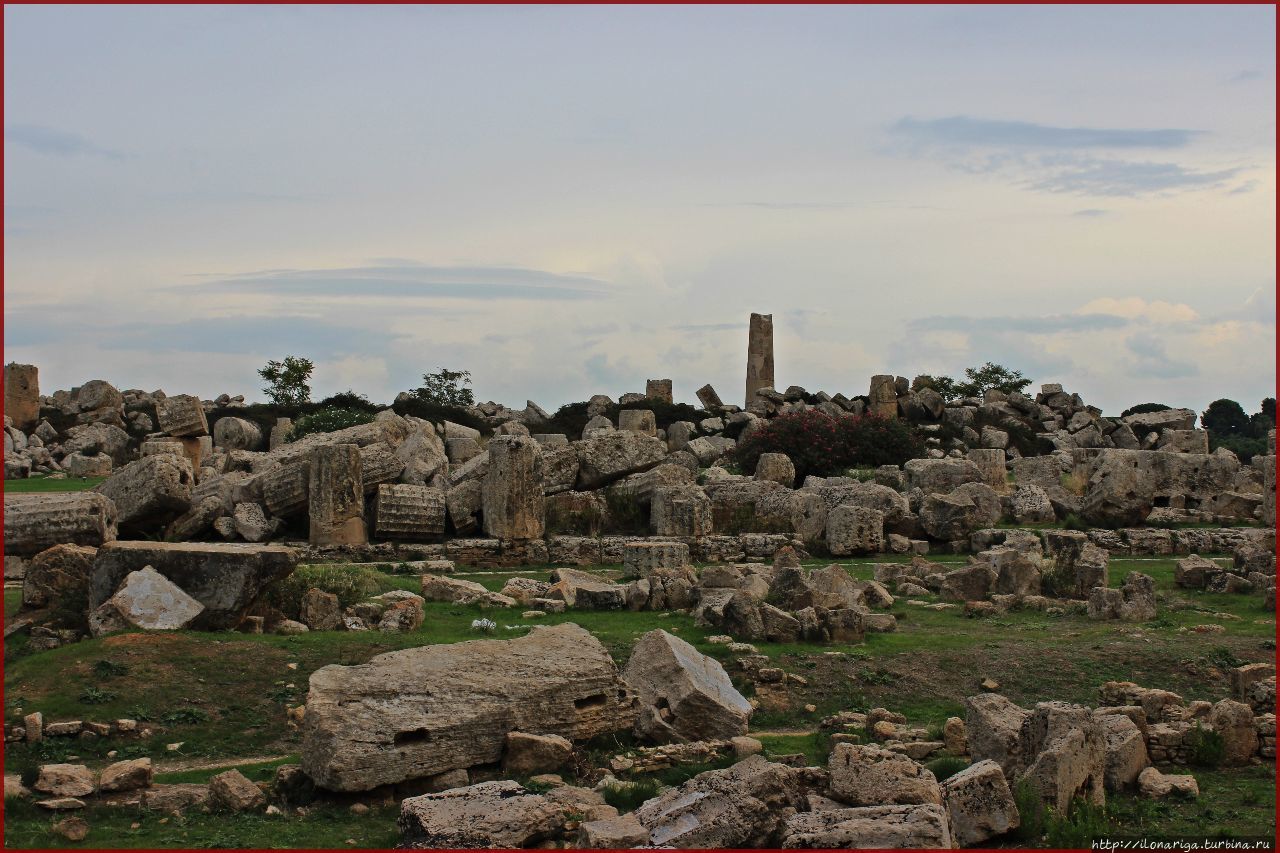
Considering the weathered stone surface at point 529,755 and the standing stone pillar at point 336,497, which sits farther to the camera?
the standing stone pillar at point 336,497

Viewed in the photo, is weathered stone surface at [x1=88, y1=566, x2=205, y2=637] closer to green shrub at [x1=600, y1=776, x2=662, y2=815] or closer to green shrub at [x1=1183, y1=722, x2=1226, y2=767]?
green shrub at [x1=600, y1=776, x2=662, y2=815]

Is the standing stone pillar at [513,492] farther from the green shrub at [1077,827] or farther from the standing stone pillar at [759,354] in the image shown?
the standing stone pillar at [759,354]

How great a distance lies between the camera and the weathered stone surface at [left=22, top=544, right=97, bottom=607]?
51.5 ft

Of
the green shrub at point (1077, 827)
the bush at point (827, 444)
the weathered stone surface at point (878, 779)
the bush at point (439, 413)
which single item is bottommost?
the green shrub at point (1077, 827)

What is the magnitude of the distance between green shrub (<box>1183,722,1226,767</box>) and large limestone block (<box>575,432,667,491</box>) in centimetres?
1579

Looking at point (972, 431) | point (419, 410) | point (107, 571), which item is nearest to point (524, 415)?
point (419, 410)

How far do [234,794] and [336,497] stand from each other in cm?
1279

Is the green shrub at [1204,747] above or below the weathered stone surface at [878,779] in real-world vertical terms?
below

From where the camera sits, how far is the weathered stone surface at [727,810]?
29.8 ft

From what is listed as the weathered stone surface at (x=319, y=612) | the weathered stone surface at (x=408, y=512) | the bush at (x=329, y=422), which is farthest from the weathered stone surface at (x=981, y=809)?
the bush at (x=329, y=422)

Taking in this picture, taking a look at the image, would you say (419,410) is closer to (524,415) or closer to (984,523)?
(524,415)

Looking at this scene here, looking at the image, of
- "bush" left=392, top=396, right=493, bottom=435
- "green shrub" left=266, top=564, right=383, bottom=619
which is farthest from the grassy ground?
"bush" left=392, top=396, right=493, bottom=435

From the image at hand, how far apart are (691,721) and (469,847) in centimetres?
342

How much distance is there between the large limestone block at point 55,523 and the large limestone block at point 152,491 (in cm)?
224
